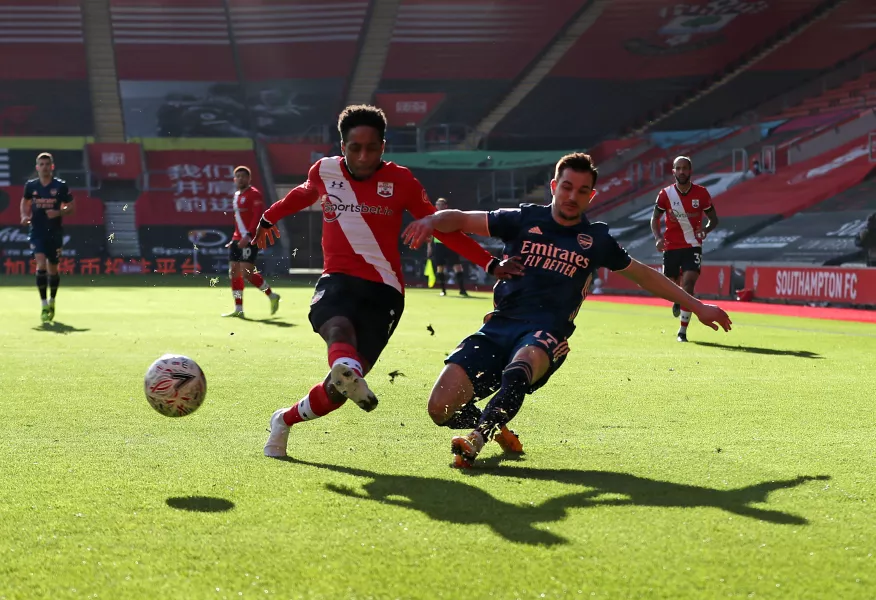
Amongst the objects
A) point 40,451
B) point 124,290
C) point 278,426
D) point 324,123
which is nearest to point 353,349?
point 278,426

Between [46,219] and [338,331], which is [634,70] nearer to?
[46,219]

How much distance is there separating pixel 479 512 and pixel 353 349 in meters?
1.34

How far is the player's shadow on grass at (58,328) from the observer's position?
1352cm

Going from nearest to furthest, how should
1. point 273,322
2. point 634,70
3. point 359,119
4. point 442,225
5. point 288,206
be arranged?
point 442,225 → point 359,119 → point 288,206 → point 273,322 → point 634,70

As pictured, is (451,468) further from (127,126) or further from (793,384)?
(127,126)

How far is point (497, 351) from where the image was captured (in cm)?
555

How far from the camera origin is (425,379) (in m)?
9.07

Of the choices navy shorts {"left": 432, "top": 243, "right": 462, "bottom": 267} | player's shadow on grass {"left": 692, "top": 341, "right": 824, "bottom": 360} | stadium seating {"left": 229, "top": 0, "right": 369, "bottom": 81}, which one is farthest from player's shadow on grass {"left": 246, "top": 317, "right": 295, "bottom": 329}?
stadium seating {"left": 229, "top": 0, "right": 369, "bottom": 81}

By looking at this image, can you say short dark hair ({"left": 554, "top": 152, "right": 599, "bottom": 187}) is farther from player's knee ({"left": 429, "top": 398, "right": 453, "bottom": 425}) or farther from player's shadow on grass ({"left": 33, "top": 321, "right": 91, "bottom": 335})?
player's shadow on grass ({"left": 33, "top": 321, "right": 91, "bottom": 335})

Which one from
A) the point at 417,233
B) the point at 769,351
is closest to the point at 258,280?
the point at 769,351

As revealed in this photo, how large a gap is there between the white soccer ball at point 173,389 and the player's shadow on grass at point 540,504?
3.17 ft

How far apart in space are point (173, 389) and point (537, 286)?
194 centimetres

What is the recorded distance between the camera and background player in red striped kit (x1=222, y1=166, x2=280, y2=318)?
642 inches

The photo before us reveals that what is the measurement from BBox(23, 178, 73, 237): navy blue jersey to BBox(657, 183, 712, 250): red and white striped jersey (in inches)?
315
